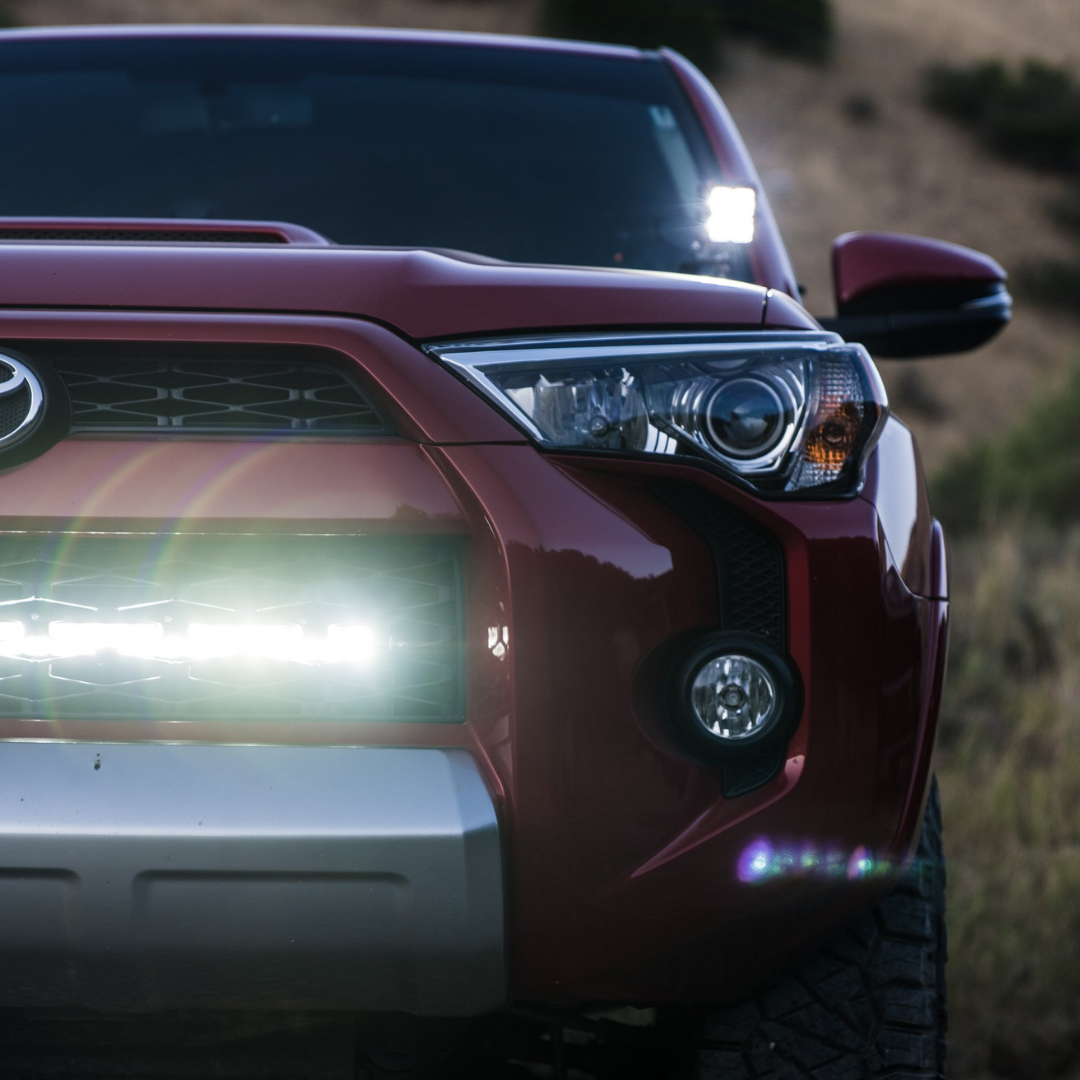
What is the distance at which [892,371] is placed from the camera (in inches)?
1186

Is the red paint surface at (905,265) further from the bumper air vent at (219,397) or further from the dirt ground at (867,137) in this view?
the dirt ground at (867,137)

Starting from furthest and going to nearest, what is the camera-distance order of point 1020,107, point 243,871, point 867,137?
point 1020,107 → point 867,137 → point 243,871

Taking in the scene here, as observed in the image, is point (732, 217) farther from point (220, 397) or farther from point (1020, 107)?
point (1020, 107)

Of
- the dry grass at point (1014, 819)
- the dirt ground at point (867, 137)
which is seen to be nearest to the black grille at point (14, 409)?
the dry grass at point (1014, 819)

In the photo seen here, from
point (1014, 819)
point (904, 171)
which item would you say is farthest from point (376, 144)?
point (904, 171)

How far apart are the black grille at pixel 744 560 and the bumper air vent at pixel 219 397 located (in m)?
0.33

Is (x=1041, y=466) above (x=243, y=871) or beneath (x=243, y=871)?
beneath

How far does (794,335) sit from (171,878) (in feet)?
2.85

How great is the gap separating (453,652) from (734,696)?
0.98 ft

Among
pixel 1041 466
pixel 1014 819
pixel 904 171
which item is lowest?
pixel 904 171

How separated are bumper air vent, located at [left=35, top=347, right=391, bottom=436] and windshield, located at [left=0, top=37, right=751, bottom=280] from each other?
39.3 inches

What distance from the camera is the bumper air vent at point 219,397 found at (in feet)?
4.68

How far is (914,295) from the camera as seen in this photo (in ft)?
7.59

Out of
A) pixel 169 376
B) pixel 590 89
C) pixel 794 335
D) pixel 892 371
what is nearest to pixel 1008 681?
pixel 590 89
